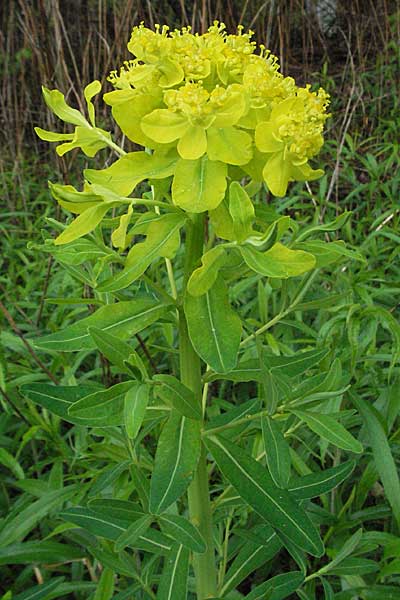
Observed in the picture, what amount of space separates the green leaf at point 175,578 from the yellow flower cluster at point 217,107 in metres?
0.52

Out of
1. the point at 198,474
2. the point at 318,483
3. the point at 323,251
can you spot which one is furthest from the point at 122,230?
the point at 318,483

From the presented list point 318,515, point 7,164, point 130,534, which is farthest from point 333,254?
point 7,164

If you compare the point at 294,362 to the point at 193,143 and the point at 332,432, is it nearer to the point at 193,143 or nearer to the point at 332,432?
the point at 332,432

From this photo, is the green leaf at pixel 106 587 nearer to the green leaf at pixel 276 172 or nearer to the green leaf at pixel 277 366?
the green leaf at pixel 277 366

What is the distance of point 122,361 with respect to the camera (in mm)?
768

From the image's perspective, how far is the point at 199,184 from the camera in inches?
28.3

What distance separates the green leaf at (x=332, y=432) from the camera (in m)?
0.82

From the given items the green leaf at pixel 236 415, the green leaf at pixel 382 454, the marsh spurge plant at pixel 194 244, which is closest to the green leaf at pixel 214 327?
the marsh spurge plant at pixel 194 244

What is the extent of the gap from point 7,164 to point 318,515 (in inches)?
103

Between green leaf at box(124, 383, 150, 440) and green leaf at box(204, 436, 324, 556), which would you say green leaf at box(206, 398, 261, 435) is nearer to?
green leaf at box(204, 436, 324, 556)

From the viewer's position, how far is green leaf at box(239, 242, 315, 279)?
68 centimetres

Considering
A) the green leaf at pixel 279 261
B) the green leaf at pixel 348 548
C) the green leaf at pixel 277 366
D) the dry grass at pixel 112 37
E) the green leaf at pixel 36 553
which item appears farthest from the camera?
the dry grass at pixel 112 37

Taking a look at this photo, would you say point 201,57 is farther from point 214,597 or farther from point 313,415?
point 214,597

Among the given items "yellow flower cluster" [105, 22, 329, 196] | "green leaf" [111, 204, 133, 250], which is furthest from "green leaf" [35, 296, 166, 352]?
"yellow flower cluster" [105, 22, 329, 196]
